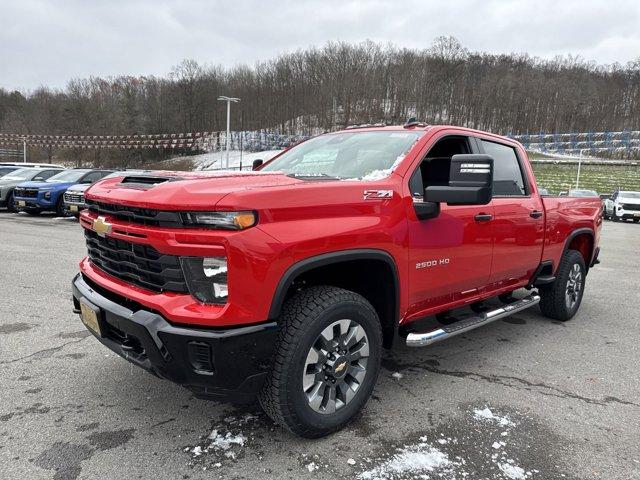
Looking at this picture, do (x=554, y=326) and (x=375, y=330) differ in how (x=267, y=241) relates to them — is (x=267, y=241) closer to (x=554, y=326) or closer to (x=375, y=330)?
(x=375, y=330)

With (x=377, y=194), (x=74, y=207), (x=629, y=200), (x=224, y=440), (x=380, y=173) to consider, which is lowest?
(x=224, y=440)

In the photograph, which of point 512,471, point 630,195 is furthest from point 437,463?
point 630,195

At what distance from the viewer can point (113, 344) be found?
2.73m

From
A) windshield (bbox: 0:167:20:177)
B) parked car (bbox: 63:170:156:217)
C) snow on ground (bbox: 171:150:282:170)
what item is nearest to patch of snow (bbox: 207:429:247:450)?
parked car (bbox: 63:170:156:217)

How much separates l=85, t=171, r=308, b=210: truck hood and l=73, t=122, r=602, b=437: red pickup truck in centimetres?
1

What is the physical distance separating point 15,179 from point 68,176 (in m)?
2.89

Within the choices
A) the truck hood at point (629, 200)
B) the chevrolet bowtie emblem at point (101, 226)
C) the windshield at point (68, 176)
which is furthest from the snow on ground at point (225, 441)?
the truck hood at point (629, 200)

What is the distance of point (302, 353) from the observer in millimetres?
2514

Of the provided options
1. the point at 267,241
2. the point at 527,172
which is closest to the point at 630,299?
the point at 527,172

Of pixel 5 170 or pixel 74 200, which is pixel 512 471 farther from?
pixel 5 170

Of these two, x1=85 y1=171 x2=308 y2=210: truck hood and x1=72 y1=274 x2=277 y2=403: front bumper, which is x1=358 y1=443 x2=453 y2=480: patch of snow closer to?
x1=72 y1=274 x2=277 y2=403: front bumper

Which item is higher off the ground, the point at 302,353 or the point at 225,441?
the point at 302,353

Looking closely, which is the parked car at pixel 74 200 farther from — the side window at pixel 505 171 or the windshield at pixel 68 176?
the side window at pixel 505 171

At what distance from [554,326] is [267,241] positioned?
13.2ft
